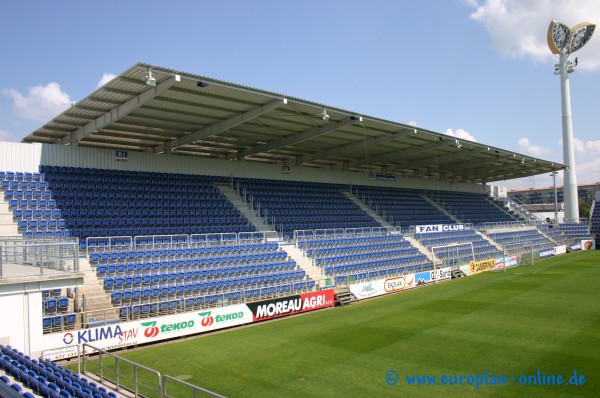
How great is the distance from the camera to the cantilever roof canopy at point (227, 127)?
17.9m

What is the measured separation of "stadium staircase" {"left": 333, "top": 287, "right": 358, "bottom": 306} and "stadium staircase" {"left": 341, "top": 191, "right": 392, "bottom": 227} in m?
13.1

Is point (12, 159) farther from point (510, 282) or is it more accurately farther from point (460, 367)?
point (510, 282)

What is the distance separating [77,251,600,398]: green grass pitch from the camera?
10047mm

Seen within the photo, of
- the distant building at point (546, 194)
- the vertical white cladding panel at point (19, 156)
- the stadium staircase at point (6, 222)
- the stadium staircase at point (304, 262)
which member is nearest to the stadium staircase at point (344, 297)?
the stadium staircase at point (304, 262)

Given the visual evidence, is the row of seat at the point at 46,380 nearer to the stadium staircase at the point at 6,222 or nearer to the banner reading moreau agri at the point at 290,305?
the banner reading moreau agri at the point at 290,305

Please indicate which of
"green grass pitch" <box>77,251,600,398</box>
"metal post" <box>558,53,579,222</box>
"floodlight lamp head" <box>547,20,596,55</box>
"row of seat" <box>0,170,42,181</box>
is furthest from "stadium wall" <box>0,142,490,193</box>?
"floodlight lamp head" <box>547,20,596,55</box>

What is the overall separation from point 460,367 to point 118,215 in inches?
631

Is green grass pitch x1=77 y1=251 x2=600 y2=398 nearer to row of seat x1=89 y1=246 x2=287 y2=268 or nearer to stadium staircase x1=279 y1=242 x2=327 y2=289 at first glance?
stadium staircase x1=279 y1=242 x2=327 y2=289

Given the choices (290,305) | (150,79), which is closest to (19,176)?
(150,79)

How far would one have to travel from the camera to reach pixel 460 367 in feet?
36.4

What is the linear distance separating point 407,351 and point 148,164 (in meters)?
17.9

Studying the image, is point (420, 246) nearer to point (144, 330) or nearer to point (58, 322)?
point (144, 330)

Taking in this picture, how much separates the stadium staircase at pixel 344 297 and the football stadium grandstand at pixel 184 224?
0.13 m

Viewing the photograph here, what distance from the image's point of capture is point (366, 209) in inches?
1399
